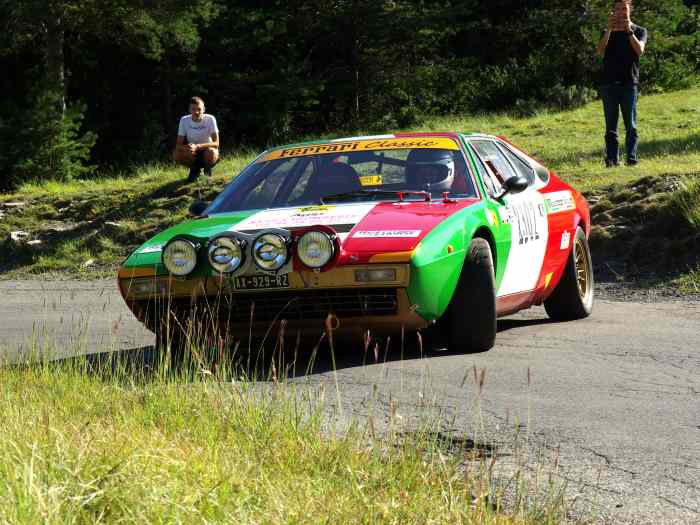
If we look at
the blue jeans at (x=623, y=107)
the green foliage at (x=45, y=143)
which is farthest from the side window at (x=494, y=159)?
the green foliage at (x=45, y=143)

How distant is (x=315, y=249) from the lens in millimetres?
6461

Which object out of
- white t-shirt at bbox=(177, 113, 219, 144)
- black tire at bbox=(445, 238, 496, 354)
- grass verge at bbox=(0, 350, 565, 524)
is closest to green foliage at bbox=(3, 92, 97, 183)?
white t-shirt at bbox=(177, 113, 219, 144)

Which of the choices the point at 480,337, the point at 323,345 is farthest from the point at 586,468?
the point at 323,345

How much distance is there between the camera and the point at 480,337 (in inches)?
274

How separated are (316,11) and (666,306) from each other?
25.2 meters

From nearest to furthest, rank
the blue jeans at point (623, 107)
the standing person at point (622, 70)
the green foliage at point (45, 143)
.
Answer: the standing person at point (622, 70), the blue jeans at point (623, 107), the green foliage at point (45, 143)

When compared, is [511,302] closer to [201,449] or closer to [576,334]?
[576,334]

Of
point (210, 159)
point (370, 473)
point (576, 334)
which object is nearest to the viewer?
point (370, 473)

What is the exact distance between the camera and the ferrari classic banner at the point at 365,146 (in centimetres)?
796

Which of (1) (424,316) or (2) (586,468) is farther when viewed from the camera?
(1) (424,316)

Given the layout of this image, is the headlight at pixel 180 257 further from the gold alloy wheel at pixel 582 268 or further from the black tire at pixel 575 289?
the gold alloy wheel at pixel 582 268

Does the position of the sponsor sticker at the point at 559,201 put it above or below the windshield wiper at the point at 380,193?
below

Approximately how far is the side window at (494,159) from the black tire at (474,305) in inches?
48.9

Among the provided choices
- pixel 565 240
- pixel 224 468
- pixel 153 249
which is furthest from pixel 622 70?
pixel 224 468
